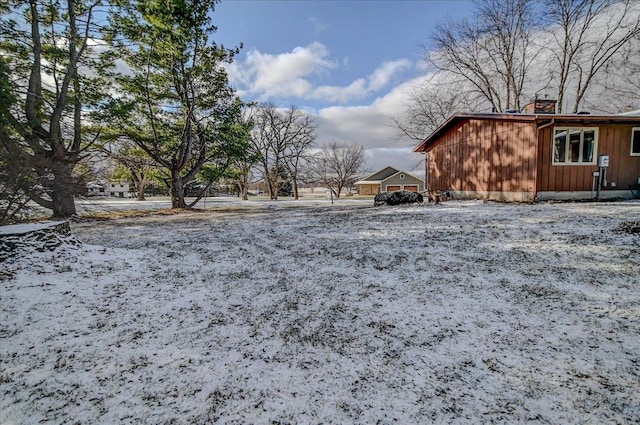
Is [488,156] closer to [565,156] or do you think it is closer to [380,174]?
[565,156]

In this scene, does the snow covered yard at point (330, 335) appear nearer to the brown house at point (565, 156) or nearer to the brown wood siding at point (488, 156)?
the brown house at point (565, 156)

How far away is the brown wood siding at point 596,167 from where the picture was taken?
969cm

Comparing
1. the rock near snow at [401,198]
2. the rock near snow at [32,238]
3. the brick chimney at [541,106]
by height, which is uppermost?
the brick chimney at [541,106]

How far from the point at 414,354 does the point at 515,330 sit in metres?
1.15

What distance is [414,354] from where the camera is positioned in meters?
2.49

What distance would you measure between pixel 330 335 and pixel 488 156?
11298 millimetres

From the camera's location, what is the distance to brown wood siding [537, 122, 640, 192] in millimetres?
9688

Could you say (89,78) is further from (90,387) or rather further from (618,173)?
(618,173)

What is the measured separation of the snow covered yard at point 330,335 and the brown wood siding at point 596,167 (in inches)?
218

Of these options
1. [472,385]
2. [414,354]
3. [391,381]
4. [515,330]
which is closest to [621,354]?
[515,330]

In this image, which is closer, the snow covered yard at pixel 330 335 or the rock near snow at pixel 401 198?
the snow covered yard at pixel 330 335

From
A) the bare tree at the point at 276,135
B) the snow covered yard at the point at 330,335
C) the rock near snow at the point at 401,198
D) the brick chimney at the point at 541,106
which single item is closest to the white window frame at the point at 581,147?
the brick chimney at the point at 541,106

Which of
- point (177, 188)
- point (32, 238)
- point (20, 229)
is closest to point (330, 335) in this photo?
point (32, 238)

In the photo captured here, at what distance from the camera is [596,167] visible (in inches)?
386
